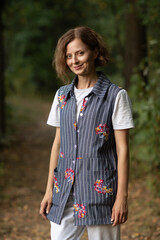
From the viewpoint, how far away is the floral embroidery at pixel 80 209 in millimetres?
2021

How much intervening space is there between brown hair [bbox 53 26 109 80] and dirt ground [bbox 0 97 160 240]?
2099mm

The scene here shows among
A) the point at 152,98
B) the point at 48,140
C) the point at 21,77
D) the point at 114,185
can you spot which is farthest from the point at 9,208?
the point at 21,77

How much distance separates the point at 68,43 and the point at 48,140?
680 cm

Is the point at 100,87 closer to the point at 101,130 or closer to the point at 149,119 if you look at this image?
the point at 101,130

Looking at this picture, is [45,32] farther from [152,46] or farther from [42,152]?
[152,46]

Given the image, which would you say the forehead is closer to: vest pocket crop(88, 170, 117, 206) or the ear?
the ear

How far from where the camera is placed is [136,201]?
474 centimetres

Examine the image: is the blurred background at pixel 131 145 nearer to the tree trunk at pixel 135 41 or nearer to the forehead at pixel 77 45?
the tree trunk at pixel 135 41

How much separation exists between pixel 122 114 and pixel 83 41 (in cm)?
50

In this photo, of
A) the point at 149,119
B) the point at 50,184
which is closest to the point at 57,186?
the point at 50,184

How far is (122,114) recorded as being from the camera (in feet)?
6.64

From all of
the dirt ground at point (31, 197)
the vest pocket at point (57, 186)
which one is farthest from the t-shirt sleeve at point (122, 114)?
the dirt ground at point (31, 197)

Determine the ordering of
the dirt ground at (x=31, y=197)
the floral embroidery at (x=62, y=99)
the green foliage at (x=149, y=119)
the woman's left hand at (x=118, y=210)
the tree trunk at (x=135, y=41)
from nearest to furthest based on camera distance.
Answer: the woman's left hand at (x=118, y=210) → the floral embroidery at (x=62, y=99) → the dirt ground at (x=31, y=197) → the green foliage at (x=149, y=119) → the tree trunk at (x=135, y=41)

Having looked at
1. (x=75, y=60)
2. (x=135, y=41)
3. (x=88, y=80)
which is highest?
(x=135, y=41)
